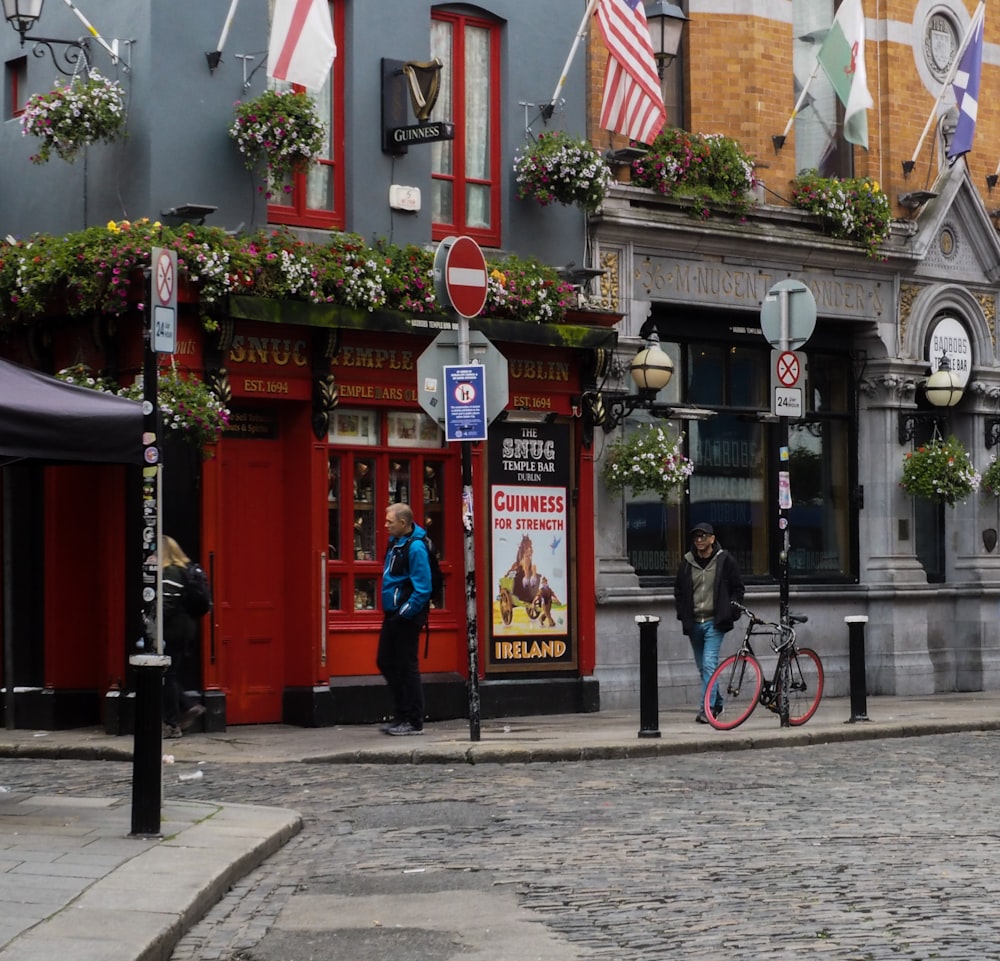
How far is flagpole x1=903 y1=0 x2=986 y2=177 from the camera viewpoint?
69.5 ft

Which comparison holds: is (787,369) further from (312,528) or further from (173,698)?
(173,698)

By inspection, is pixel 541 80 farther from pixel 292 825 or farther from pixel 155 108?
pixel 292 825

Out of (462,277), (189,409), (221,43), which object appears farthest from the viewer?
(221,43)

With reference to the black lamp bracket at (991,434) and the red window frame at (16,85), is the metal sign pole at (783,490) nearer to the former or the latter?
the black lamp bracket at (991,434)

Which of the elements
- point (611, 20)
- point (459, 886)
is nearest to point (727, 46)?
point (611, 20)

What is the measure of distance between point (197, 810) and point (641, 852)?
8.87 ft

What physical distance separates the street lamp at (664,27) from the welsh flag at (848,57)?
1.82 m

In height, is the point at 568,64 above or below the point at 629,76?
above

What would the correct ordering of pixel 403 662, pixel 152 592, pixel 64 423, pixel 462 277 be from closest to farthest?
1. pixel 152 592
2. pixel 64 423
3. pixel 462 277
4. pixel 403 662

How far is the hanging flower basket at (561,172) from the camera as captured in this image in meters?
17.8

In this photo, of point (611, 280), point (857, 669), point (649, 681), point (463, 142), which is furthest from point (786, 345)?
point (463, 142)

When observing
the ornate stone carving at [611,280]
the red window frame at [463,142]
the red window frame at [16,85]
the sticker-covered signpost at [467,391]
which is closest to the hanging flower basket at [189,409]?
the sticker-covered signpost at [467,391]

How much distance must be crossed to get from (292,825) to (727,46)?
1230cm

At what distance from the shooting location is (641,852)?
942cm
